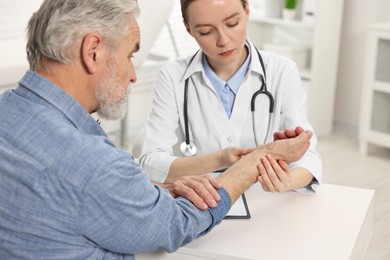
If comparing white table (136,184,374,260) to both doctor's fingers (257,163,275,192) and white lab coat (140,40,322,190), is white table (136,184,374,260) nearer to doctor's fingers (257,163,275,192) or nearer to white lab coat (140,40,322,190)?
doctor's fingers (257,163,275,192)

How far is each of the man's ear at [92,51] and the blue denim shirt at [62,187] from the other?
0.07 metres

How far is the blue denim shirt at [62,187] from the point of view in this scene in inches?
46.0

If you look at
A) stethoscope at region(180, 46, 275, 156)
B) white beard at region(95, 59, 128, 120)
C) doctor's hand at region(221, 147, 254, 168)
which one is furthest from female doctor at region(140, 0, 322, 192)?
white beard at region(95, 59, 128, 120)

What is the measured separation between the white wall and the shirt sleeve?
10.4 ft

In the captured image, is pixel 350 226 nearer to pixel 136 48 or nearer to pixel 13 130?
pixel 136 48

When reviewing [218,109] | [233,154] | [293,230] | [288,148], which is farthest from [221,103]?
[293,230]

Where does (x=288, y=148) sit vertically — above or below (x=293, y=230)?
above

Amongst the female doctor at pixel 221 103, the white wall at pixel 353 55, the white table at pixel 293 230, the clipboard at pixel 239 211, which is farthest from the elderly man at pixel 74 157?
the white wall at pixel 353 55

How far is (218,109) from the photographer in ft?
6.63

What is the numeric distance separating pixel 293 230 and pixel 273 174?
15 centimetres

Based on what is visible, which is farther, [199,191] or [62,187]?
[199,191]

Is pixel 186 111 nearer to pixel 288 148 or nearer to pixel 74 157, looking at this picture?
pixel 288 148

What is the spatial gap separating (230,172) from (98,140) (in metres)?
0.44

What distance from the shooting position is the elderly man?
1.17m
